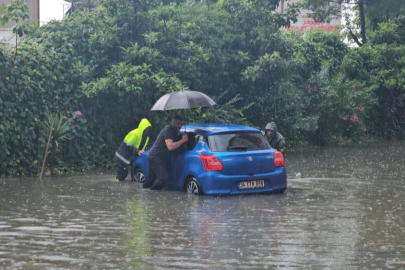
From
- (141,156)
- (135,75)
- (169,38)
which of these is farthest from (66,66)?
(141,156)

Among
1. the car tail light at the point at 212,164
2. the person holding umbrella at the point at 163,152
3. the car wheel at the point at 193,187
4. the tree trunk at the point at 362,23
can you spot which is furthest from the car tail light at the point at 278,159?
the tree trunk at the point at 362,23

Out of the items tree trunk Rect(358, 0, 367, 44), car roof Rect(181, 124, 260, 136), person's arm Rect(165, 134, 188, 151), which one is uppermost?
tree trunk Rect(358, 0, 367, 44)

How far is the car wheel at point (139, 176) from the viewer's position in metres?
17.8

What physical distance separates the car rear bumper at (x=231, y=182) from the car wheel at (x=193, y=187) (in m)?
0.17

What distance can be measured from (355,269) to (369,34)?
1193 inches

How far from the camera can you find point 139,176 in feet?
58.8

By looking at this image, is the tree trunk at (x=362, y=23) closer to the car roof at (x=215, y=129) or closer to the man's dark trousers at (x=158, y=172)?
the car roof at (x=215, y=129)

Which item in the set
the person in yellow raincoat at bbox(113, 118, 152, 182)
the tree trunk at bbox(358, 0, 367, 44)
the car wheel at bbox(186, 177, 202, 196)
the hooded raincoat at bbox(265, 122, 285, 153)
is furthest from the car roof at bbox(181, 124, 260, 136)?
the tree trunk at bbox(358, 0, 367, 44)

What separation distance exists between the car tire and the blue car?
1912 millimetres

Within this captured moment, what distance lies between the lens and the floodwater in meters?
9.09

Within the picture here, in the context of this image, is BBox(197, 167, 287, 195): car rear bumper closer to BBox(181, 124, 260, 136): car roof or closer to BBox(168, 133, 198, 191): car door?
BBox(168, 133, 198, 191): car door

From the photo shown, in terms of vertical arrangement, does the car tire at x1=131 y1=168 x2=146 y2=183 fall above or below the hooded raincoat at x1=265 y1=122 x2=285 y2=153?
below

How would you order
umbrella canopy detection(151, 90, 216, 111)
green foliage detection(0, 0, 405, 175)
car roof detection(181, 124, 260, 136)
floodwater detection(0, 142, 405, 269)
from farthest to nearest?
1. green foliage detection(0, 0, 405, 175)
2. umbrella canopy detection(151, 90, 216, 111)
3. car roof detection(181, 124, 260, 136)
4. floodwater detection(0, 142, 405, 269)

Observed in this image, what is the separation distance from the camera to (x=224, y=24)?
85.3ft
